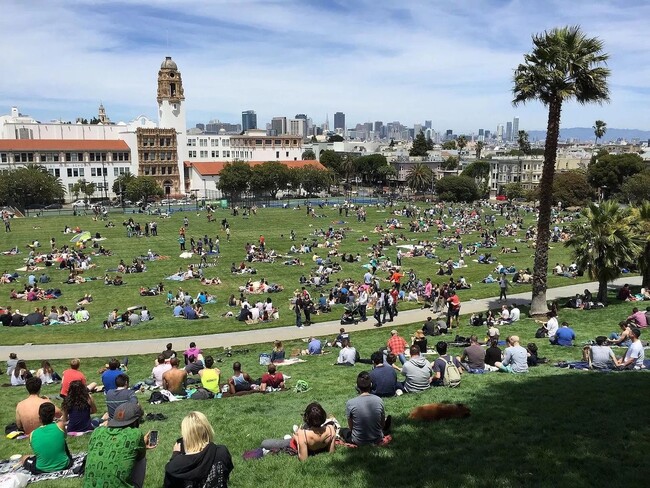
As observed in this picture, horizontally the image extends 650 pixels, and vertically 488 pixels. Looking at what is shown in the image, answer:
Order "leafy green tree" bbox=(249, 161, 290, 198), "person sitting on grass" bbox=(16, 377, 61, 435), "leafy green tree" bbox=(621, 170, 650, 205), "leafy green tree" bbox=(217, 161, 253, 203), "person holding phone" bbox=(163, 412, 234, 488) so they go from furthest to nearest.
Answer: "leafy green tree" bbox=(249, 161, 290, 198) < "leafy green tree" bbox=(217, 161, 253, 203) < "leafy green tree" bbox=(621, 170, 650, 205) < "person sitting on grass" bbox=(16, 377, 61, 435) < "person holding phone" bbox=(163, 412, 234, 488)

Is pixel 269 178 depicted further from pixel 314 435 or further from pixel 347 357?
pixel 314 435

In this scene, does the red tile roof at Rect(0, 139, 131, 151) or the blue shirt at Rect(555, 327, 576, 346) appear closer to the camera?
the blue shirt at Rect(555, 327, 576, 346)

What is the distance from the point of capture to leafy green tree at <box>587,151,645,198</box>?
99000mm

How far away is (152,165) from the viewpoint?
108 m

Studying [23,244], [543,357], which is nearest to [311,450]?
[543,357]

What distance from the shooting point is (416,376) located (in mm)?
11961

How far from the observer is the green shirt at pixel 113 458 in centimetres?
645

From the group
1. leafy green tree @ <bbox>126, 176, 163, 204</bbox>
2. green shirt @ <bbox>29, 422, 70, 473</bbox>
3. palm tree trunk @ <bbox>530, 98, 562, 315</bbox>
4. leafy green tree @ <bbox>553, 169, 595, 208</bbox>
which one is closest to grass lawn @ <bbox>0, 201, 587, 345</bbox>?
palm tree trunk @ <bbox>530, 98, 562, 315</bbox>

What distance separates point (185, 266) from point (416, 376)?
96.5ft

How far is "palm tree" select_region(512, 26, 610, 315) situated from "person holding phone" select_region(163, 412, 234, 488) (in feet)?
63.7

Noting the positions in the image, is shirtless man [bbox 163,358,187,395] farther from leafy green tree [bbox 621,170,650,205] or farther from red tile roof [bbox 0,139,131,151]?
red tile roof [bbox 0,139,131,151]

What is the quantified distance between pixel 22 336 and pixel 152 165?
89.3m

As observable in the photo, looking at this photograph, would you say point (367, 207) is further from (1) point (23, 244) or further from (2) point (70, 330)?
(2) point (70, 330)

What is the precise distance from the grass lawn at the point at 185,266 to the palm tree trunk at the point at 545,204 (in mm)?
6183
